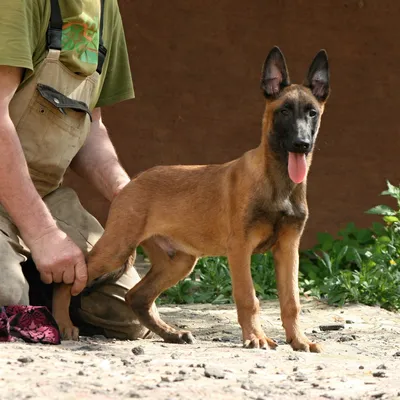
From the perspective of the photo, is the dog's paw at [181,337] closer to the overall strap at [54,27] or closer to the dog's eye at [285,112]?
the dog's eye at [285,112]

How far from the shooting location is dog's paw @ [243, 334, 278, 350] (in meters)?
4.60

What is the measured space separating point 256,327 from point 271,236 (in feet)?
1.68

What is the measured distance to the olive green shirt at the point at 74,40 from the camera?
4707 mm

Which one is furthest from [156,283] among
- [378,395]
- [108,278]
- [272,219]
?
[378,395]

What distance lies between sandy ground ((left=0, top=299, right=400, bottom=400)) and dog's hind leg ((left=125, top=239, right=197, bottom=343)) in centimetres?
11

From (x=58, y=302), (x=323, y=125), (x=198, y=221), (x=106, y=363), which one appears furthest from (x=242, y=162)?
(x=323, y=125)

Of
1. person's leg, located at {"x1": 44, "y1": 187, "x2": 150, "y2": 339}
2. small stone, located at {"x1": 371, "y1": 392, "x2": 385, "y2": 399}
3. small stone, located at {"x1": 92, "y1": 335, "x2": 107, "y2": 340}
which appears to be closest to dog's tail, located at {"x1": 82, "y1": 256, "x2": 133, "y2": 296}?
person's leg, located at {"x1": 44, "y1": 187, "x2": 150, "y2": 339}

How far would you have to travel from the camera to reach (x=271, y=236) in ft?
16.2

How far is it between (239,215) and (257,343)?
683mm

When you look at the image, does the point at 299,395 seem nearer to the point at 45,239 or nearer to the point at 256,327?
the point at 256,327

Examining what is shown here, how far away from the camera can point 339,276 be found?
22.4ft

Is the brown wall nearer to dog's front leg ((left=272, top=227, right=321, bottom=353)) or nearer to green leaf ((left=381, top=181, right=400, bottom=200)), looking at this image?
green leaf ((left=381, top=181, right=400, bottom=200))

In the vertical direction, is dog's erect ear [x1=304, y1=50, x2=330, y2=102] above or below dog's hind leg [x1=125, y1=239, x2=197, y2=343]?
above

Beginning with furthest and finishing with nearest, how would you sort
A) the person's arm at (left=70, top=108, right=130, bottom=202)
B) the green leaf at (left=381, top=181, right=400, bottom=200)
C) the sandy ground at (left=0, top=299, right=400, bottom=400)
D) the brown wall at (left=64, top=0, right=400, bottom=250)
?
the brown wall at (left=64, top=0, right=400, bottom=250) → the green leaf at (left=381, top=181, right=400, bottom=200) → the person's arm at (left=70, top=108, right=130, bottom=202) → the sandy ground at (left=0, top=299, right=400, bottom=400)
